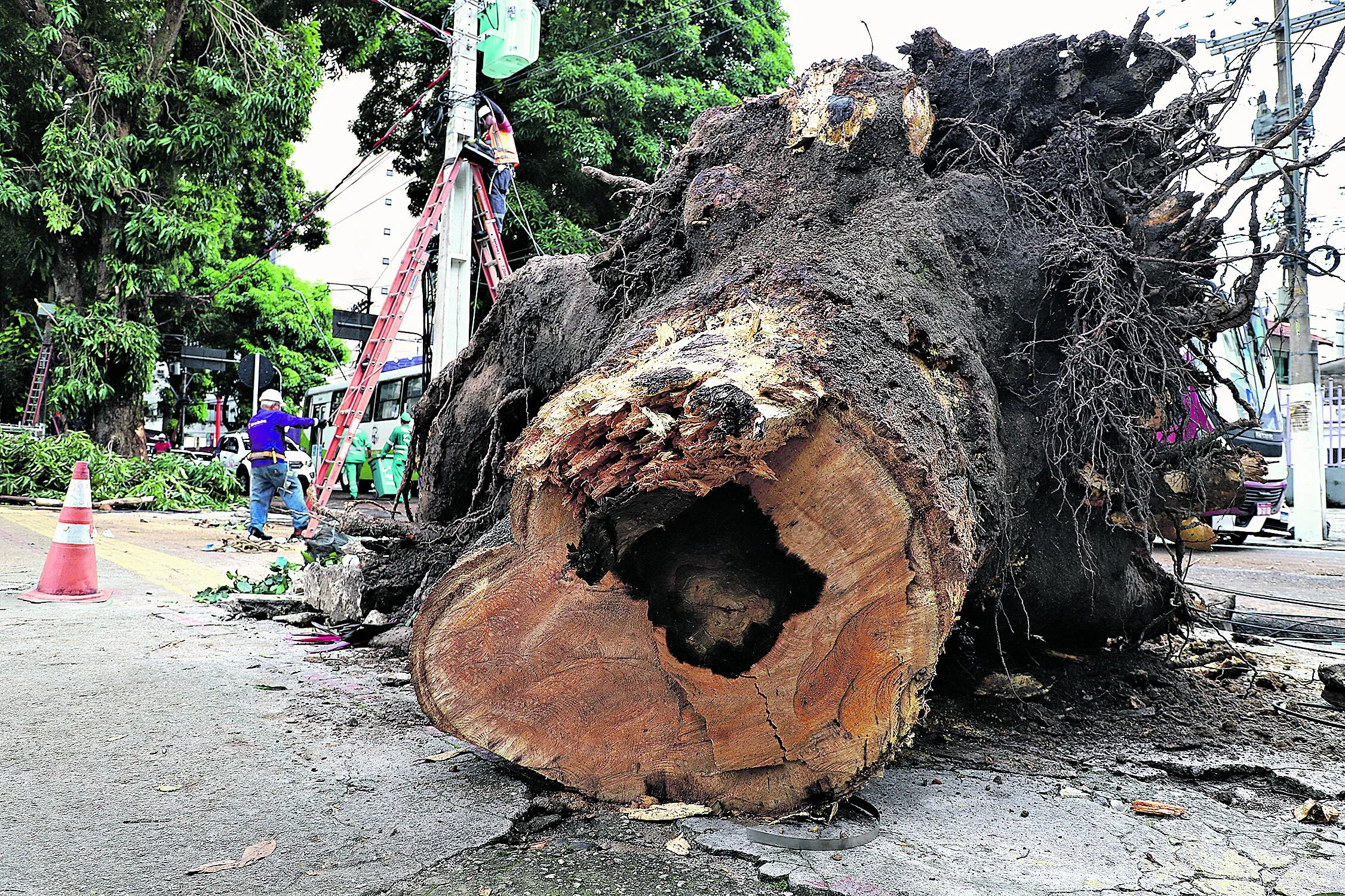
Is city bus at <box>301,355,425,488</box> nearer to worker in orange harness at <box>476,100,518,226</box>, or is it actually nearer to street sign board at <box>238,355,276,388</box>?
street sign board at <box>238,355,276,388</box>

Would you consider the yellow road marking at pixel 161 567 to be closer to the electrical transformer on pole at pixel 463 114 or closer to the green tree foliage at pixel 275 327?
the electrical transformer on pole at pixel 463 114

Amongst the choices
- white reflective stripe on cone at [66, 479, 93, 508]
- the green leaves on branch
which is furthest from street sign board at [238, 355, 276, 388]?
white reflective stripe on cone at [66, 479, 93, 508]

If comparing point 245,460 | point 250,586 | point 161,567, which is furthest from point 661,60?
point 250,586

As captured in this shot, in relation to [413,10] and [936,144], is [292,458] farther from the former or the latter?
[413,10]

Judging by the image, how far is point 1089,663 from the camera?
135 inches

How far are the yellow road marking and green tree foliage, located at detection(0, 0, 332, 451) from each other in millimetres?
6085

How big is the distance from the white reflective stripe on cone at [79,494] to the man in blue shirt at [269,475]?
3.91 meters

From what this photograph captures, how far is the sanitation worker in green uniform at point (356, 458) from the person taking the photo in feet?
51.2

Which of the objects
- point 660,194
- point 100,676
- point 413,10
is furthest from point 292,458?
point 413,10

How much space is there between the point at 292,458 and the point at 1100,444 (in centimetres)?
965

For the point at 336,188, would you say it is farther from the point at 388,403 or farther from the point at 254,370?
the point at 388,403

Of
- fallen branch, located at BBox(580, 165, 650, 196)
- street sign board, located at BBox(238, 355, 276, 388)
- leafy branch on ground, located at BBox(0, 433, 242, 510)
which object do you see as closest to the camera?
fallen branch, located at BBox(580, 165, 650, 196)

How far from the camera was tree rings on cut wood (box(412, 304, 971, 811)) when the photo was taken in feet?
5.90

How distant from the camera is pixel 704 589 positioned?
1.99 metres
